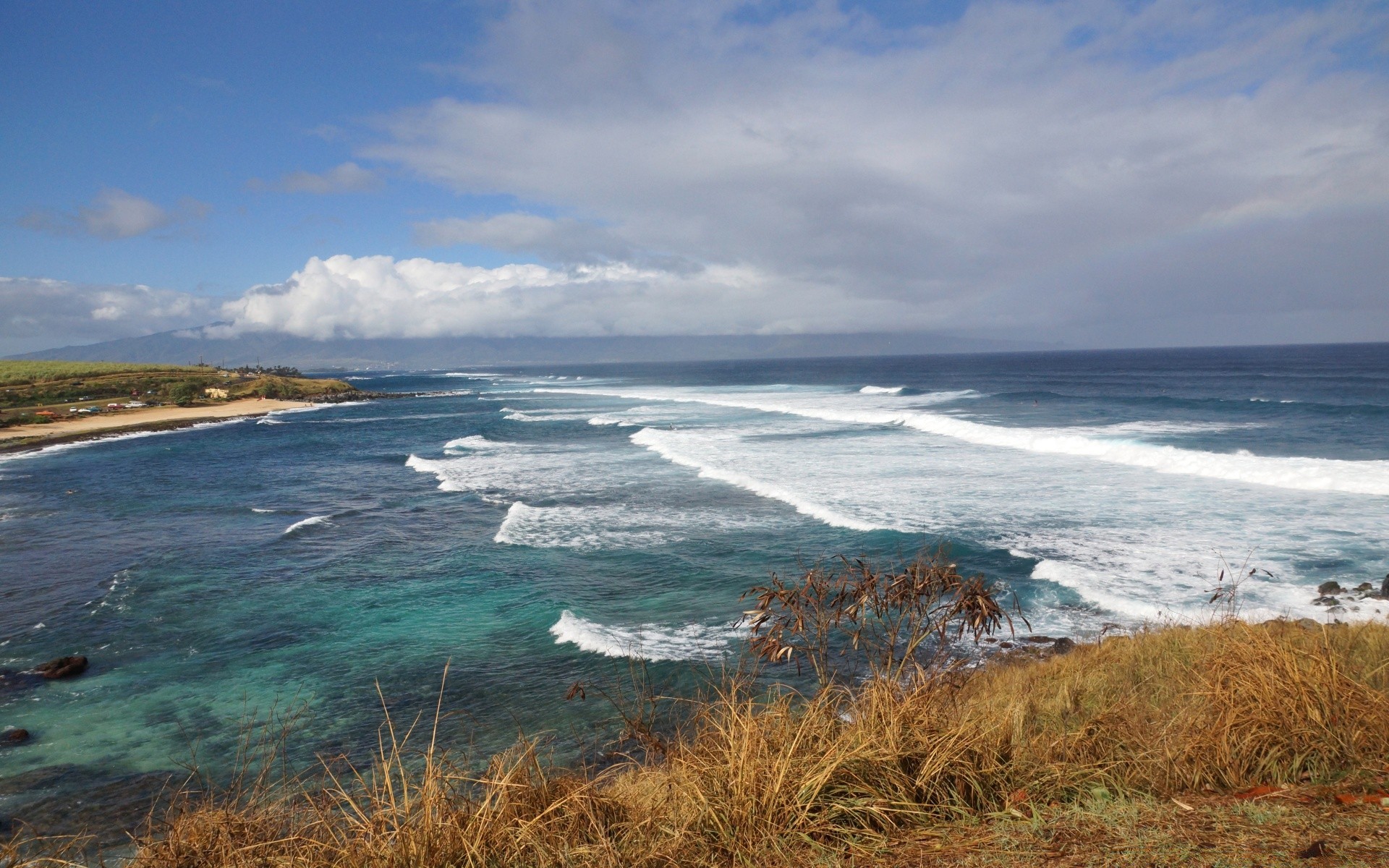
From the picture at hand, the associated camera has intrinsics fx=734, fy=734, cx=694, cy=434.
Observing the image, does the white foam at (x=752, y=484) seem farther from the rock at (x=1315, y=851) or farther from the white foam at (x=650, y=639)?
the rock at (x=1315, y=851)

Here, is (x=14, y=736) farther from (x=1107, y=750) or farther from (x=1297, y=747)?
(x=1297, y=747)

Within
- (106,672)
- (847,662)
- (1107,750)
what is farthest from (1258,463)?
(106,672)

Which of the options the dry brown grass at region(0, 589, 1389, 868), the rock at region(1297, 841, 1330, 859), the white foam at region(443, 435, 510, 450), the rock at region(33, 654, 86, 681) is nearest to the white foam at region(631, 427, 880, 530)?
the white foam at region(443, 435, 510, 450)

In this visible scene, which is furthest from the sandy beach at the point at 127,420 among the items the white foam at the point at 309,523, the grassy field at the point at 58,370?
the white foam at the point at 309,523

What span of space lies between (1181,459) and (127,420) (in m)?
69.6

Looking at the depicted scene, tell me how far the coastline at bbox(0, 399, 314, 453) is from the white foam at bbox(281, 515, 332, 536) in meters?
32.1

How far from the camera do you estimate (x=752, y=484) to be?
25484 millimetres

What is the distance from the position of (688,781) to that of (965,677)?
268 centimetres

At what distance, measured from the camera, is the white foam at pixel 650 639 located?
11.7m

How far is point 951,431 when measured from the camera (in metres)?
39.5

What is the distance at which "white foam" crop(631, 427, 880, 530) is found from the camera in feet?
63.6

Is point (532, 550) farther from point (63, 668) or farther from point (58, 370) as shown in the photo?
point (58, 370)

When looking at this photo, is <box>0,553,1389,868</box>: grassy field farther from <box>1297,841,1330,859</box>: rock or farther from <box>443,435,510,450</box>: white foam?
<box>443,435,510,450</box>: white foam

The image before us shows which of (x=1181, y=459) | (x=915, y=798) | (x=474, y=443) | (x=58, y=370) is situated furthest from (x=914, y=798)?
(x=58, y=370)
